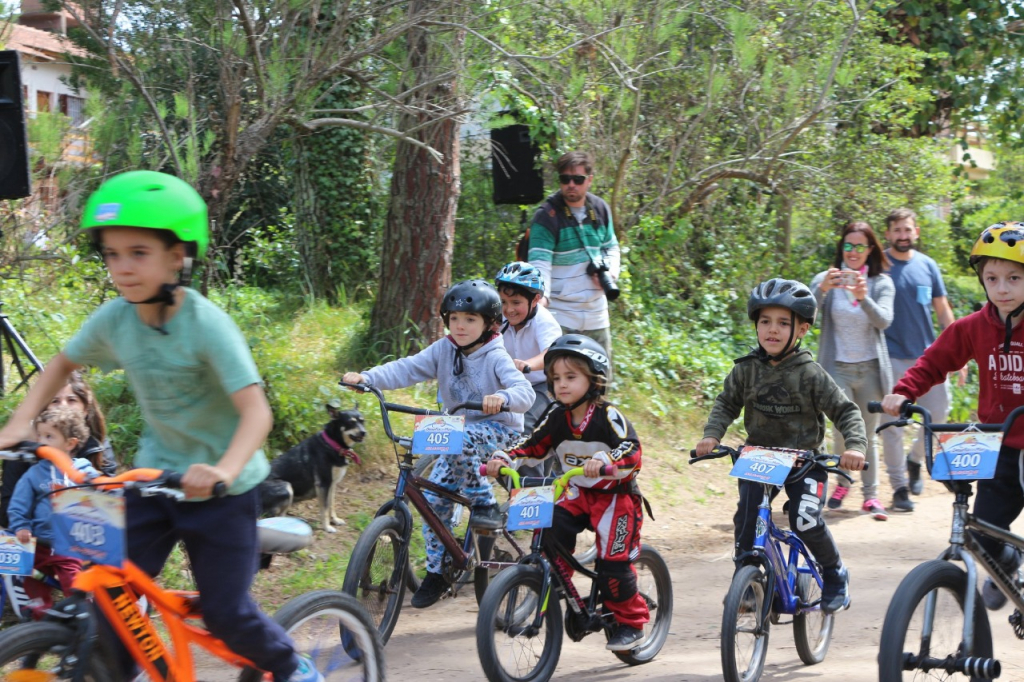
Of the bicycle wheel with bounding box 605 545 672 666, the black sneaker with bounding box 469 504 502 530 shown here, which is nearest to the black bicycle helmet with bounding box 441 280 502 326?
the black sneaker with bounding box 469 504 502 530

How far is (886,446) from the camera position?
28.8 feet

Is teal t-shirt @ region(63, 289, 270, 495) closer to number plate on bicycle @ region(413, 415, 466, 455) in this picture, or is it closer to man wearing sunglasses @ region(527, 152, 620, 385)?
number plate on bicycle @ region(413, 415, 466, 455)

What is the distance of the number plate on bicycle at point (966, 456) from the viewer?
431cm

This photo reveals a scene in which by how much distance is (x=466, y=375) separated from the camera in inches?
→ 239

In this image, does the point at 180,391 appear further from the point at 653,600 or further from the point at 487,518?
the point at 653,600

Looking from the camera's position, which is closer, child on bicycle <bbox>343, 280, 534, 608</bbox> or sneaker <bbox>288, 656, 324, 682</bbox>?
sneaker <bbox>288, 656, 324, 682</bbox>

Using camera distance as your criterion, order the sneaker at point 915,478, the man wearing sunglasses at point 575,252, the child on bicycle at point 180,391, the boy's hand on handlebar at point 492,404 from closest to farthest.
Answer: the child on bicycle at point 180,391 < the boy's hand on handlebar at point 492,404 < the man wearing sunglasses at point 575,252 < the sneaker at point 915,478

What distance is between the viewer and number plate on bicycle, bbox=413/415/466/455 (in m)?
5.47

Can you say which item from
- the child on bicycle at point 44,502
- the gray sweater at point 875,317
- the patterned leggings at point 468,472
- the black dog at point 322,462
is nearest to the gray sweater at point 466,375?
the patterned leggings at point 468,472

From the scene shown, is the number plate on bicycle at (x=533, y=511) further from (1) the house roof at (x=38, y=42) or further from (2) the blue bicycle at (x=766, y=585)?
(1) the house roof at (x=38, y=42)

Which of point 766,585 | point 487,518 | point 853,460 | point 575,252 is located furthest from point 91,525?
point 575,252

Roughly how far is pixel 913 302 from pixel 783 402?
401 centimetres

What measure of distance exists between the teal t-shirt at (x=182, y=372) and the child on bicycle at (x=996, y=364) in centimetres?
272

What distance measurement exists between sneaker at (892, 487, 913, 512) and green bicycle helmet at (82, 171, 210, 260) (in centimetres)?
706
